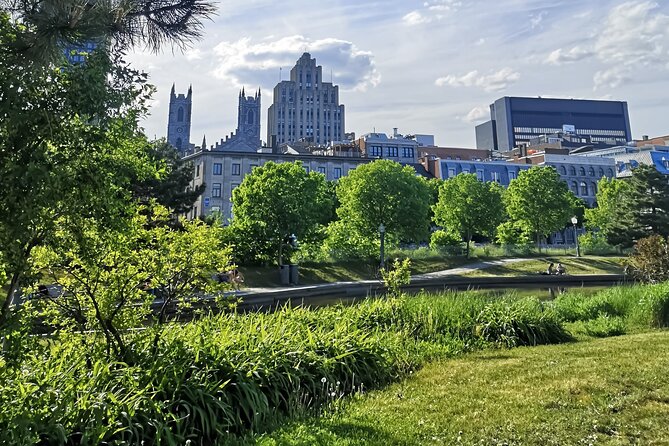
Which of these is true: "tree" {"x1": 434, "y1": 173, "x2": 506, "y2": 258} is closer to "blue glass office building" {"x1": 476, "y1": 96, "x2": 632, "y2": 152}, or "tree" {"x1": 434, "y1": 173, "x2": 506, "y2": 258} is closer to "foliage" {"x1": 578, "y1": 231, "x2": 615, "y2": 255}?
"foliage" {"x1": 578, "y1": 231, "x2": 615, "y2": 255}

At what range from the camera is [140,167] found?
4969 millimetres

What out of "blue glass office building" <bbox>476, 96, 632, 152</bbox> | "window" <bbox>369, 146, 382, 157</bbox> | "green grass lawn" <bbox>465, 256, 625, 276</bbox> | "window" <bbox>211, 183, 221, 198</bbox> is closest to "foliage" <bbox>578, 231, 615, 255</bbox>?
"green grass lawn" <bbox>465, 256, 625, 276</bbox>

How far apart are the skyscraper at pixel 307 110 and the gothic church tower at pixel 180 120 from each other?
24.3 meters

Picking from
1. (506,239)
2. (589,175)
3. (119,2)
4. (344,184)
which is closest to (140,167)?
(119,2)

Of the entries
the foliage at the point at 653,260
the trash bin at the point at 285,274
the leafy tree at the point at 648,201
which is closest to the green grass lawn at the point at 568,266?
the leafy tree at the point at 648,201

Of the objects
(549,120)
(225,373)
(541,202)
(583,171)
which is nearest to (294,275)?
(225,373)

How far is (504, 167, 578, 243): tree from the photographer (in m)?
46.9

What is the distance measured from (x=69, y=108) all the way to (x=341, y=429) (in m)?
3.87

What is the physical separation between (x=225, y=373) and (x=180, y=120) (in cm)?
13775

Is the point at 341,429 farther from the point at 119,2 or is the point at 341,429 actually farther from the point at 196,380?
the point at 119,2

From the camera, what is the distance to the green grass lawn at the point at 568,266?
38.0 meters

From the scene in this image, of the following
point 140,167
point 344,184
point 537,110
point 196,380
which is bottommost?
point 196,380

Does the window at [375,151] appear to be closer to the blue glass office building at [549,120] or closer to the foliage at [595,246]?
the foliage at [595,246]

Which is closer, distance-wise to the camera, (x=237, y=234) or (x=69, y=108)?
(x=69, y=108)
